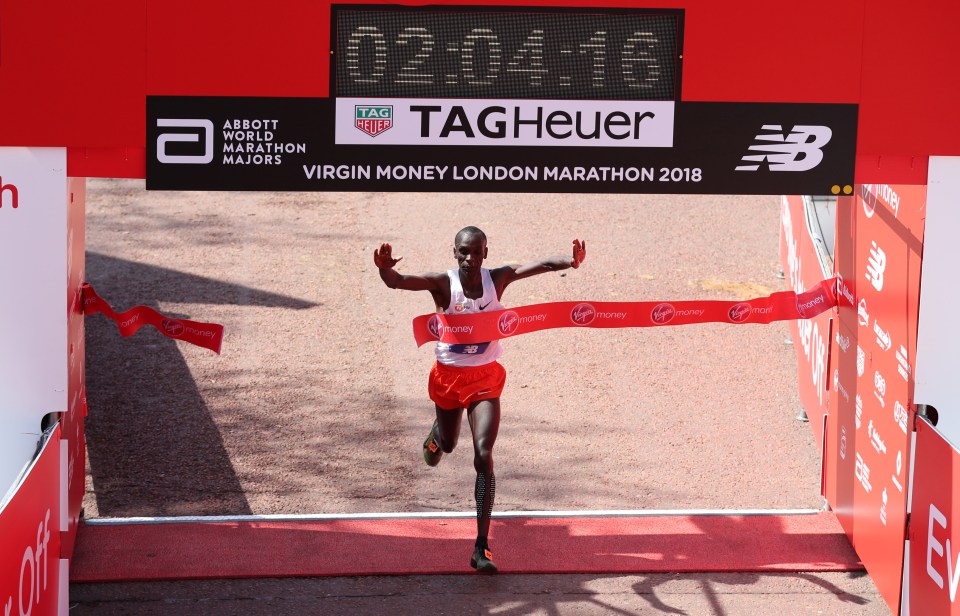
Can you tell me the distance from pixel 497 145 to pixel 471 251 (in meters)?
1.47

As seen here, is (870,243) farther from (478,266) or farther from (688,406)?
(688,406)

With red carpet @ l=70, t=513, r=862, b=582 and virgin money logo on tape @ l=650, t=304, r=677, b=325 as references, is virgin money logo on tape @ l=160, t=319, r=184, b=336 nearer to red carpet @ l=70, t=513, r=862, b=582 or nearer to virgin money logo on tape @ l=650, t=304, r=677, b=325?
red carpet @ l=70, t=513, r=862, b=582

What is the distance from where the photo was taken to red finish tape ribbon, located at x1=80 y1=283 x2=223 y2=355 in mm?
8430

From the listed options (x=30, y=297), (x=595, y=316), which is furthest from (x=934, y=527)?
(x=30, y=297)

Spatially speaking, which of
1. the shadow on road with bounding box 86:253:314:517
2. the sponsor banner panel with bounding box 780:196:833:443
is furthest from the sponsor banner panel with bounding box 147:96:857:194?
the shadow on road with bounding box 86:253:314:517

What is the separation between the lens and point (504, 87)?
22.1 feet

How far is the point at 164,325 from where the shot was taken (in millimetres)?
8453

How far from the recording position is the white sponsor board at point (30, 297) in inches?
266

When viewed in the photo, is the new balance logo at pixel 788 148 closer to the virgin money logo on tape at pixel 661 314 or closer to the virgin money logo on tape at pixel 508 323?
the virgin money logo on tape at pixel 661 314

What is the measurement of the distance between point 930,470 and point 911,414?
353mm

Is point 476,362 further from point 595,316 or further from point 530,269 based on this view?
point 595,316

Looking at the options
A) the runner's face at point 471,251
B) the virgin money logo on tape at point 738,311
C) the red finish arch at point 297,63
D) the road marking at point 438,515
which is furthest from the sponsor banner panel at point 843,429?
the runner's face at point 471,251

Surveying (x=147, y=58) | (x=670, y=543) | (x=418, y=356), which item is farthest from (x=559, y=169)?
(x=418, y=356)

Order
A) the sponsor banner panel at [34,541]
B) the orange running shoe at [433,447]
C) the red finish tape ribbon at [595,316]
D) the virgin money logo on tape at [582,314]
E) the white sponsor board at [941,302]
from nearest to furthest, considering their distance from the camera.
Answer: the sponsor banner panel at [34,541] < the white sponsor board at [941,302] < the red finish tape ribbon at [595,316] < the virgin money logo on tape at [582,314] < the orange running shoe at [433,447]
